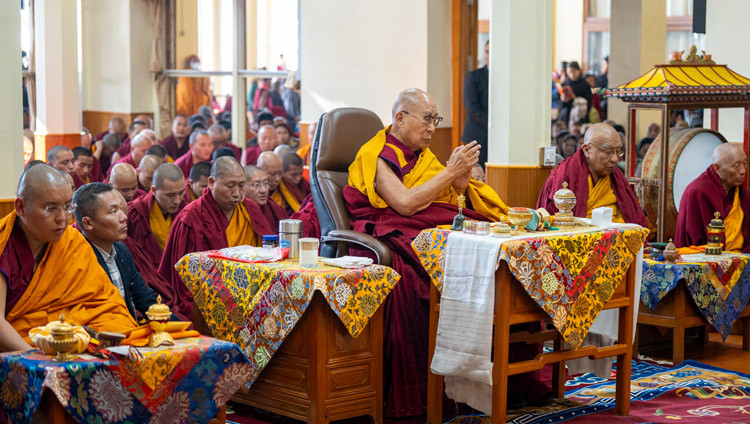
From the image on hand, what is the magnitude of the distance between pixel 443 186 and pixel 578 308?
97 centimetres

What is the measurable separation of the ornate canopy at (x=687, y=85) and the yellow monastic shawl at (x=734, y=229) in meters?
0.71

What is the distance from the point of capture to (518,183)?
6449 millimetres

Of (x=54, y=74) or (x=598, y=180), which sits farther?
(x=54, y=74)

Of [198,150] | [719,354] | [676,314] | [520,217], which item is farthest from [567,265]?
[198,150]

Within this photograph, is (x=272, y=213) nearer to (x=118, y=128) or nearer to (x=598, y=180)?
(x=598, y=180)

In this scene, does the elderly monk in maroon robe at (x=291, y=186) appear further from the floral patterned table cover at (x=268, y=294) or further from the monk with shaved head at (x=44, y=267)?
the monk with shaved head at (x=44, y=267)

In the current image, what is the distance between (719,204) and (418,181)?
226 cm

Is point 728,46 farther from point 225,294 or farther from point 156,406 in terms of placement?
point 156,406

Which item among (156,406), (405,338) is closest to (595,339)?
(405,338)

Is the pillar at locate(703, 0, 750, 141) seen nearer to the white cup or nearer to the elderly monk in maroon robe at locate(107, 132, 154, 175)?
the white cup

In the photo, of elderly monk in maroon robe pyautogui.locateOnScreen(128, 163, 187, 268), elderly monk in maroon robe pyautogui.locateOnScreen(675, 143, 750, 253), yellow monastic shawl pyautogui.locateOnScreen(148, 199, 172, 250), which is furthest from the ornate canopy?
yellow monastic shawl pyautogui.locateOnScreen(148, 199, 172, 250)

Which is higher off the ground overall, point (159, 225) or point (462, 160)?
point (462, 160)

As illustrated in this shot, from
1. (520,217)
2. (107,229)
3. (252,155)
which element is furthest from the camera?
(252,155)

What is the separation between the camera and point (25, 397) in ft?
10.1
